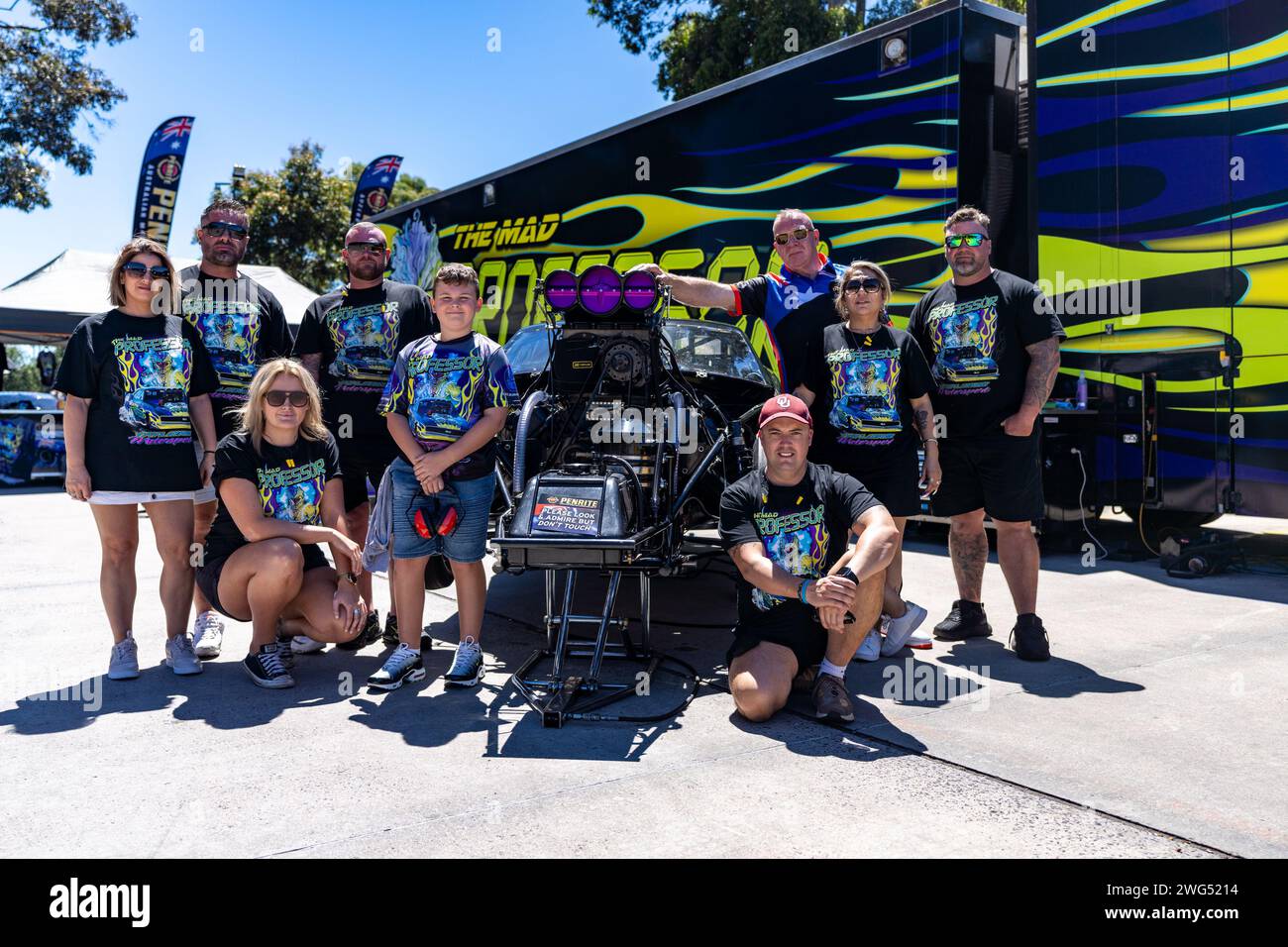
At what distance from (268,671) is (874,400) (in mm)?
3169

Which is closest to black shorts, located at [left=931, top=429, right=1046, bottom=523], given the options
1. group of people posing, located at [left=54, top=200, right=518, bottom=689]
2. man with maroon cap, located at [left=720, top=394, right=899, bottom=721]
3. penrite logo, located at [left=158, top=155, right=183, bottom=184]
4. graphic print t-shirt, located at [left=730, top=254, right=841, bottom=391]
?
graphic print t-shirt, located at [left=730, top=254, right=841, bottom=391]

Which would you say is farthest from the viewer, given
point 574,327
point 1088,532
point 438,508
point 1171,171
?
point 1088,532

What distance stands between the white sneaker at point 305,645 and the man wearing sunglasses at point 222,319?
389 millimetres

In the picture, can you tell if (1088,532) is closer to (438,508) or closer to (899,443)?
(899,443)

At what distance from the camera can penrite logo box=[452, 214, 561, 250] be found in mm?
11961

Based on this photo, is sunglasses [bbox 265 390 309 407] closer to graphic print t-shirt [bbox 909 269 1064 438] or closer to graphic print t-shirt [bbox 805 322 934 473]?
graphic print t-shirt [bbox 805 322 934 473]

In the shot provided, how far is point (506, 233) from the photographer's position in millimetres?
12734

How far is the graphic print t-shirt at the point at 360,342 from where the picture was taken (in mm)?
5199

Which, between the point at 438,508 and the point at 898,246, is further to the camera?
the point at 898,246

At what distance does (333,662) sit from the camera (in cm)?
506

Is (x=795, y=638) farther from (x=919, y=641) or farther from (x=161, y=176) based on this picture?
(x=161, y=176)

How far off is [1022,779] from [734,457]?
2.71 meters
